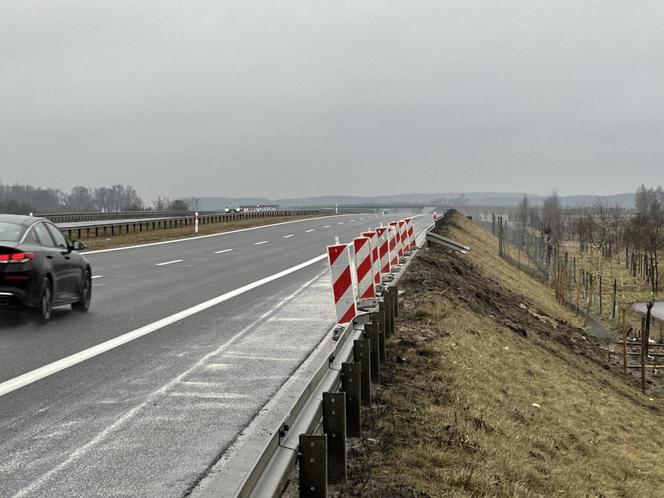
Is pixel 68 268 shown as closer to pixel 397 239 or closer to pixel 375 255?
pixel 375 255

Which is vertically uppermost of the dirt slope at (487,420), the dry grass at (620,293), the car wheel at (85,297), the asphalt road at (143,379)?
the car wheel at (85,297)

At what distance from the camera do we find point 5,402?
21.4 ft

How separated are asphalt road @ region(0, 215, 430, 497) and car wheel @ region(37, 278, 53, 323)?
17cm

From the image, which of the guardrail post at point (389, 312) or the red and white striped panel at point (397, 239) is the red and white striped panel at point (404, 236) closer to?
the red and white striped panel at point (397, 239)

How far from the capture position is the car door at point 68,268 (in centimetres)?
1159

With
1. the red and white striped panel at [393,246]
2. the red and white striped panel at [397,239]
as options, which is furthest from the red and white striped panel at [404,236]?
the red and white striped panel at [393,246]

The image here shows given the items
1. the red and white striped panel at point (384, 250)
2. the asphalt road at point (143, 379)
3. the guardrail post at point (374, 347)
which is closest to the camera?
the asphalt road at point (143, 379)

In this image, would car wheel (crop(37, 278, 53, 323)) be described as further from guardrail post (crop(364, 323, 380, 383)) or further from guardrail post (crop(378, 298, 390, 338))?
guardrail post (crop(364, 323, 380, 383))

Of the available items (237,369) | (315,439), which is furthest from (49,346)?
(315,439)

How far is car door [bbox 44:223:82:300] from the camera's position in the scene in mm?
11586

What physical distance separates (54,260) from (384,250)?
6.93m

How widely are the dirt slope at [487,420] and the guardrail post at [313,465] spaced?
2.58 feet

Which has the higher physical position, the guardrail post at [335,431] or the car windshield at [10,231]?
the car windshield at [10,231]

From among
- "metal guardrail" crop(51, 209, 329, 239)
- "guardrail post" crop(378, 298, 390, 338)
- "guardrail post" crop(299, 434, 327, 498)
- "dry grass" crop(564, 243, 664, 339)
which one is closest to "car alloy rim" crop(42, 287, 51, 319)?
"guardrail post" crop(378, 298, 390, 338)
